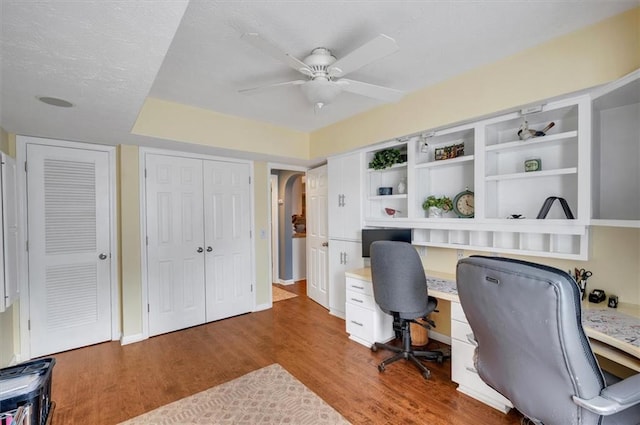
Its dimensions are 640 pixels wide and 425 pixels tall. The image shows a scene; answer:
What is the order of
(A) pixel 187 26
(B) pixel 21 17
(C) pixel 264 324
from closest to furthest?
(B) pixel 21 17 → (A) pixel 187 26 → (C) pixel 264 324

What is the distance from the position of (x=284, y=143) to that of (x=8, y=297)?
305 centimetres

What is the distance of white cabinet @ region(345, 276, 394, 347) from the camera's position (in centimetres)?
297

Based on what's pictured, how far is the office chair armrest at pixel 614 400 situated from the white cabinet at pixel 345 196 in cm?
264

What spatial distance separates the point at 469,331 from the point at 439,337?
1.03 meters

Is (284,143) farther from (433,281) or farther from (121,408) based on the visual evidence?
(121,408)

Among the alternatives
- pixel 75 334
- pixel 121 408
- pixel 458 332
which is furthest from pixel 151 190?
pixel 458 332

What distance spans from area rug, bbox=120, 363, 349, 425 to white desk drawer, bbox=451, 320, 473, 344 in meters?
1.06

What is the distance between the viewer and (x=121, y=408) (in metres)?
2.10

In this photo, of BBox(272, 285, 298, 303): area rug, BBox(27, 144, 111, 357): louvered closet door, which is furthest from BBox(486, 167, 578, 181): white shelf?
BBox(27, 144, 111, 357): louvered closet door

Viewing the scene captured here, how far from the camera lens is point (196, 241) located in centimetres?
370

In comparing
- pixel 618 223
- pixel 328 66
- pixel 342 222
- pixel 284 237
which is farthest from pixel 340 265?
pixel 618 223

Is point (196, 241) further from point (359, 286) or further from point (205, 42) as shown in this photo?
point (205, 42)

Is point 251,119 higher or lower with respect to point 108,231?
higher

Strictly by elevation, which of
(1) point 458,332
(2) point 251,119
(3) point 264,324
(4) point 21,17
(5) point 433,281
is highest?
(2) point 251,119
